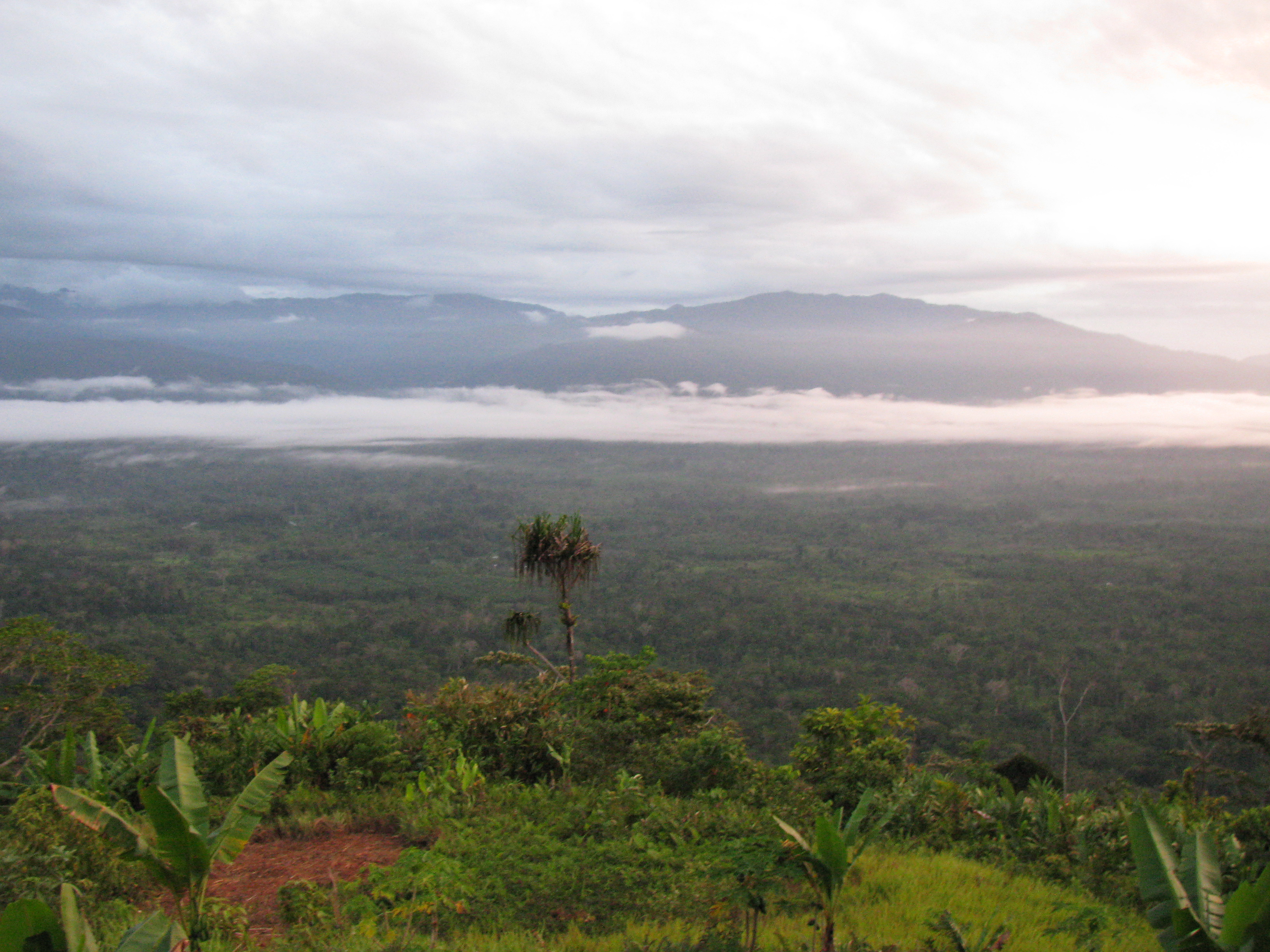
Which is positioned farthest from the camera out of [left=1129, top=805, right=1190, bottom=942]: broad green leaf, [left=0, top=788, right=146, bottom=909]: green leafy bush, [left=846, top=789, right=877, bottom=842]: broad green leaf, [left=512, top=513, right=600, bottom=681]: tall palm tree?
[left=512, top=513, right=600, bottom=681]: tall palm tree

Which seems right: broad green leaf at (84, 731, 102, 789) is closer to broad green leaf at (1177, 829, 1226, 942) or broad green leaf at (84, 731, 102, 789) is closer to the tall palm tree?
→ the tall palm tree

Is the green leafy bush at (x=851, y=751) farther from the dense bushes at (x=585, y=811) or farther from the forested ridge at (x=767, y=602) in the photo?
the forested ridge at (x=767, y=602)

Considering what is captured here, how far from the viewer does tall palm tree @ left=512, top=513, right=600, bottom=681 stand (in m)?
14.3

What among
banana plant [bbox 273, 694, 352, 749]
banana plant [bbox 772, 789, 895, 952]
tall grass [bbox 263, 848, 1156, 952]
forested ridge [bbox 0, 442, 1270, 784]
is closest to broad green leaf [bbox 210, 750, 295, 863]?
tall grass [bbox 263, 848, 1156, 952]

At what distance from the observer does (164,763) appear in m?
6.20

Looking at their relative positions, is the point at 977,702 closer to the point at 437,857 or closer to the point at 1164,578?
the point at 437,857

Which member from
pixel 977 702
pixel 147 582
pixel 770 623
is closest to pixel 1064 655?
pixel 977 702

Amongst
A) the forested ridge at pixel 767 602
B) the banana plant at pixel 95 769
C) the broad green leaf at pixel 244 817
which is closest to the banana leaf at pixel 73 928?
the broad green leaf at pixel 244 817

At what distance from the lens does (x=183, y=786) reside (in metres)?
6.05

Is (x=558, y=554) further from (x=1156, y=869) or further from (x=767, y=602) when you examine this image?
(x=767, y=602)

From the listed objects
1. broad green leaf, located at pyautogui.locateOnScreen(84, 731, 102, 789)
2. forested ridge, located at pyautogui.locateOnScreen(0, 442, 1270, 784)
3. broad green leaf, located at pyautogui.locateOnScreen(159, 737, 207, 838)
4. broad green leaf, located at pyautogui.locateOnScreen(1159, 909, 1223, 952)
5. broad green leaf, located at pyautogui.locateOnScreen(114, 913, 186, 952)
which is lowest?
forested ridge, located at pyautogui.locateOnScreen(0, 442, 1270, 784)

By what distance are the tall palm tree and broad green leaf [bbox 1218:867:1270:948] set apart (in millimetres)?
10231

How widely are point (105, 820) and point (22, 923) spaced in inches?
45.9

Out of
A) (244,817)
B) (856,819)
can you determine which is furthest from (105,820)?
(856,819)
